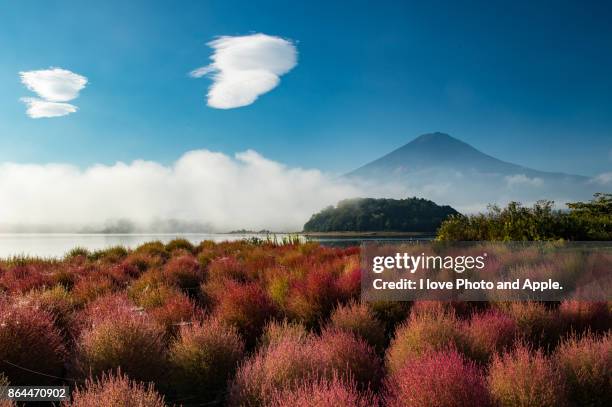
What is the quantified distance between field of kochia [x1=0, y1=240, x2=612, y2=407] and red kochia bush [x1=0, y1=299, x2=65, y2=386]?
11 mm

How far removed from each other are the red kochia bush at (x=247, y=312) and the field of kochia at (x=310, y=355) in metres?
0.02

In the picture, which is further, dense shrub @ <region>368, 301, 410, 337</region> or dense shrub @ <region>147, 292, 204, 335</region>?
dense shrub @ <region>368, 301, 410, 337</region>

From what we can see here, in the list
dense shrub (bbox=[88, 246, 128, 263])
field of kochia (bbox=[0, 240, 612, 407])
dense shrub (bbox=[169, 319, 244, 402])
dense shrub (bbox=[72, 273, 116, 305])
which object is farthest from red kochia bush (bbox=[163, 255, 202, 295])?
dense shrub (bbox=[88, 246, 128, 263])

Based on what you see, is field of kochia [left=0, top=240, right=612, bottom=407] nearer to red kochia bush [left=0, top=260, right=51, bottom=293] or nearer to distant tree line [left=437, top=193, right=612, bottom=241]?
red kochia bush [left=0, top=260, right=51, bottom=293]

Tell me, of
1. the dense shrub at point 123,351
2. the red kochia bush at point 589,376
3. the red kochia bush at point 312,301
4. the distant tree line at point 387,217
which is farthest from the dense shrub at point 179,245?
the distant tree line at point 387,217

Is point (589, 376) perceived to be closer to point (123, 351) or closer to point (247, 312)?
point (247, 312)

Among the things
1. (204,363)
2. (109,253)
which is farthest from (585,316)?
(109,253)

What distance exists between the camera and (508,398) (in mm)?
4180

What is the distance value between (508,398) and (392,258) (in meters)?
7.57

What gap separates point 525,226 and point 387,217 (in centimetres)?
4324

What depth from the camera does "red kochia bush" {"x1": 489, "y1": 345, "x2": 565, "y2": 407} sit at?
4086mm

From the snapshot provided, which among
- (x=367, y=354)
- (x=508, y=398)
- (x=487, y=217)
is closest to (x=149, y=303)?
(x=367, y=354)

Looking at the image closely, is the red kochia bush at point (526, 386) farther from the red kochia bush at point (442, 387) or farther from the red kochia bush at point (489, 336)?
the red kochia bush at point (489, 336)

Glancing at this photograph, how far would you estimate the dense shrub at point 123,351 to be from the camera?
524cm
